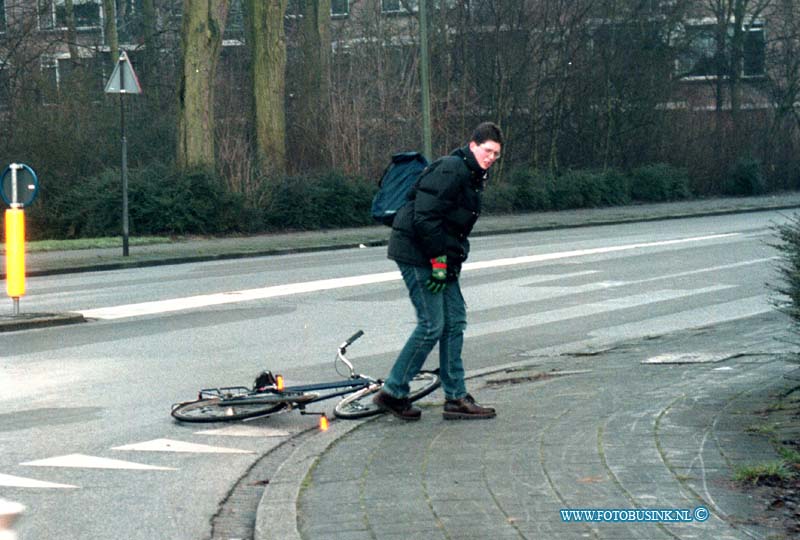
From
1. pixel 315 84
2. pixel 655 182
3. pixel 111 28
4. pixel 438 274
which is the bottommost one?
pixel 655 182

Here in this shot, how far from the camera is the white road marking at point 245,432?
855cm

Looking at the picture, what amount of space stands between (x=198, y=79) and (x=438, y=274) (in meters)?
23.5

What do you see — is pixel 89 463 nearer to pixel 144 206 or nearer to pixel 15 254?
pixel 15 254

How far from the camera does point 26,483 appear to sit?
7039 mm

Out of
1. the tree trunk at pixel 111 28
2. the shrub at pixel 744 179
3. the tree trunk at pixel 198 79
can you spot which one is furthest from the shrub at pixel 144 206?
the shrub at pixel 744 179

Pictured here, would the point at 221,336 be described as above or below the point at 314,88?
below

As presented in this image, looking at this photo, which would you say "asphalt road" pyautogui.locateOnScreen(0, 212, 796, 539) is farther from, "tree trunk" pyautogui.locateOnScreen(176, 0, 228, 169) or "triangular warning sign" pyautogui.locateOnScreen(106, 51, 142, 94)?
"tree trunk" pyautogui.locateOnScreen(176, 0, 228, 169)

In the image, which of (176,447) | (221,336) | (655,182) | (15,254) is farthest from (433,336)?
(655,182)

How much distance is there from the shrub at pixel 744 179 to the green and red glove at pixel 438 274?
4318 cm

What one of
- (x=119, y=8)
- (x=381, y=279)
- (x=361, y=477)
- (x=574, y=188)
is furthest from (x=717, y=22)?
(x=361, y=477)

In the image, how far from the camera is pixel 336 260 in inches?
915

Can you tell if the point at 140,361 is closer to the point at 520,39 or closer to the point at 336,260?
the point at 336,260

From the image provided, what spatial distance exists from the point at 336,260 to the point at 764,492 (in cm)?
1744

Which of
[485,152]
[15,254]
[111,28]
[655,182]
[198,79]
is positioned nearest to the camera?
[485,152]
